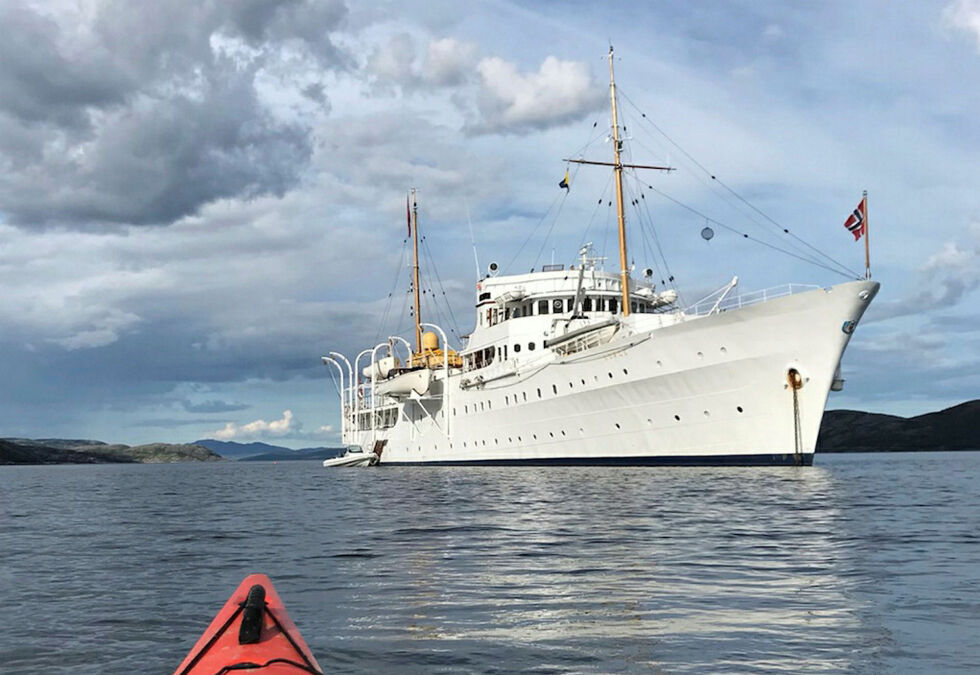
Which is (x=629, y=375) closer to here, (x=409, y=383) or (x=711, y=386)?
(x=711, y=386)

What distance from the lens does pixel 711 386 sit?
3180 cm

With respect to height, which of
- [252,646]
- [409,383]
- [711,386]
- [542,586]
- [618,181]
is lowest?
[542,586]

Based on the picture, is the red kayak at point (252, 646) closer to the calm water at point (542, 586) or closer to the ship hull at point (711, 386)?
the calm water at point (542, 586)

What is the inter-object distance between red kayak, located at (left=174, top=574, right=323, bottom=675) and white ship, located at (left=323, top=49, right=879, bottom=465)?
26904mm

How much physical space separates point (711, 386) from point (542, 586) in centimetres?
2251

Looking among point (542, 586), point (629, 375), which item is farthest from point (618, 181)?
point (542, 586)

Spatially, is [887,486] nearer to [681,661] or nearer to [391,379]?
[681,661]

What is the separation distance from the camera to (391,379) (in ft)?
183

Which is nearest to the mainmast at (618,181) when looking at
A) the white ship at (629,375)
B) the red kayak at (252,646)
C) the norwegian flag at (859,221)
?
the white ship at (629,375)

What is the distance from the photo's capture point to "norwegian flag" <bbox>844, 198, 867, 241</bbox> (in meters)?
30.2

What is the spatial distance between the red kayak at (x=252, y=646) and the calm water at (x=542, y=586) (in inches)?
59.3

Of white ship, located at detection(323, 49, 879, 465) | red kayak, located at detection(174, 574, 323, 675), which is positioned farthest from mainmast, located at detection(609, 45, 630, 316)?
red kayak, located at detection(174, 574, 323, 675)

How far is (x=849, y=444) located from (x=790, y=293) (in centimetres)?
16519

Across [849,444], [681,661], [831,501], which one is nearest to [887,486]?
[831,501]
